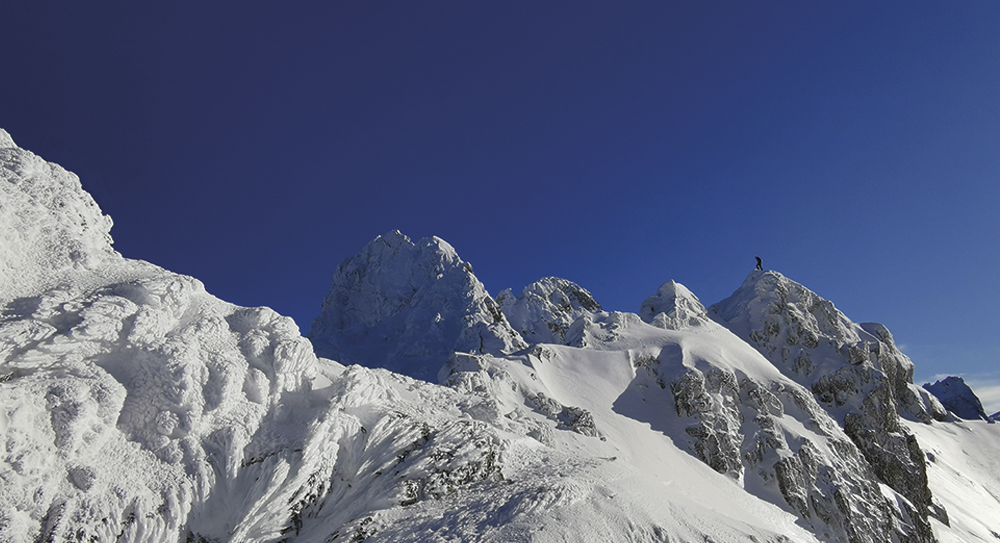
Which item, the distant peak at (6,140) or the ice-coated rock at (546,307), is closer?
the distant peak at (6,140)

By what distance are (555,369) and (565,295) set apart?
3196cm

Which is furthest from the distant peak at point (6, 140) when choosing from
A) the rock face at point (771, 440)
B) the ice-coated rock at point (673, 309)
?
the ice-coated rock at point (673, 309)

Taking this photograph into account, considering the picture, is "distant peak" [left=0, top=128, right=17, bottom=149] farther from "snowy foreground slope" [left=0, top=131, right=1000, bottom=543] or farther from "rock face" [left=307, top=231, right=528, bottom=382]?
"rock face" [left=307, top=231, right=528, bottom=382]

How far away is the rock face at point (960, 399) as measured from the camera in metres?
88.4

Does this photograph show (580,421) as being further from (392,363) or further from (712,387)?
(392,363)

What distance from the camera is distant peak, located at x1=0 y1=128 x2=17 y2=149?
60.2 feet

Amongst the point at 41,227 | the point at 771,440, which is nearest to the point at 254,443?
the point at 41,227

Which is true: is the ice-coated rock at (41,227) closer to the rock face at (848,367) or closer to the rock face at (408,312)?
the rock face at (408,312)

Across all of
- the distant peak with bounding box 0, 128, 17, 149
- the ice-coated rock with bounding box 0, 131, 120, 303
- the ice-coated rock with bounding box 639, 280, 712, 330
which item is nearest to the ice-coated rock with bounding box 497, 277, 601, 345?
the ice-coated rock with bounding box 639, 280, 712, 330

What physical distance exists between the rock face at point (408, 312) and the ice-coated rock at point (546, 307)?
632 cm

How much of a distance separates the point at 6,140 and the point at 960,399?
131628mm

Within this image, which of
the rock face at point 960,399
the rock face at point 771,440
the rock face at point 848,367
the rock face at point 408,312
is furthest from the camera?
the rock face at point 960,399

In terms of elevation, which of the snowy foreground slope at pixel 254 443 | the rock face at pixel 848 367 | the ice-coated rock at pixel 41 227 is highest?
the rock face at pixel 848 367

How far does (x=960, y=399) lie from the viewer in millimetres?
91000
